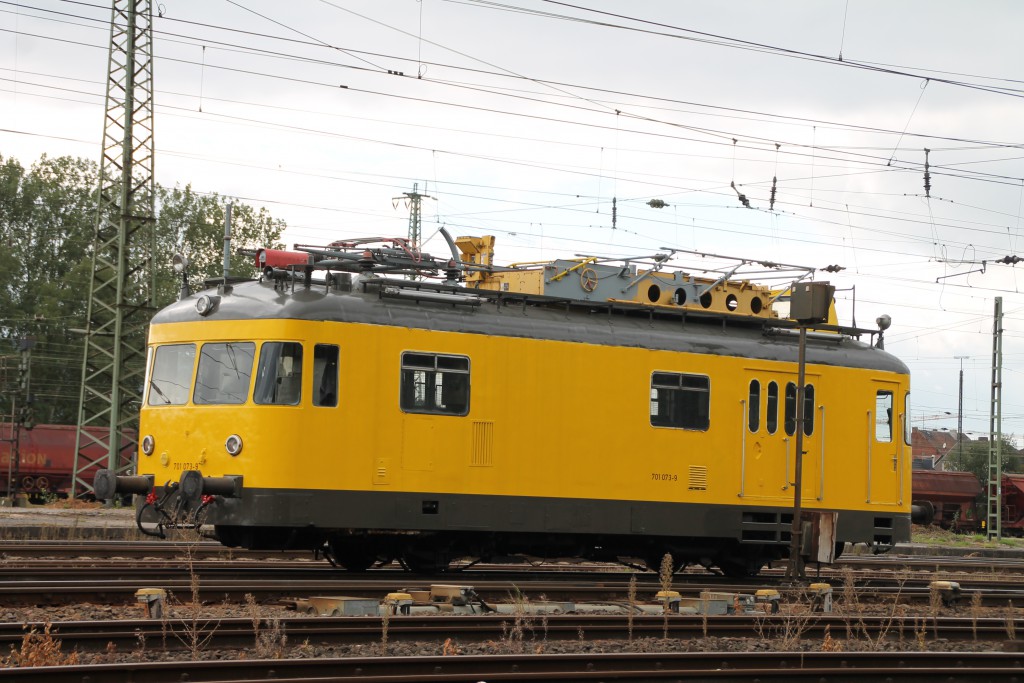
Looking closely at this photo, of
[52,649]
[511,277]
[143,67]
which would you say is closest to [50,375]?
[143,67]

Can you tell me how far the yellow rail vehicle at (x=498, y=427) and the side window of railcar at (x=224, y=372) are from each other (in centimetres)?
2

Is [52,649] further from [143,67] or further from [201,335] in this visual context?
[143,67]

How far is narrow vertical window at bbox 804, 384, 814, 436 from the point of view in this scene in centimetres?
1803

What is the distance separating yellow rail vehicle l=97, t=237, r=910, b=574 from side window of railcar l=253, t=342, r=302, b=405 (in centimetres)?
2

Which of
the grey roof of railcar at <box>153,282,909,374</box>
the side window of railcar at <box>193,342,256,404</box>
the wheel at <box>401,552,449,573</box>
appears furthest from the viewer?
the wheel at <box>401,552,449,573</box>

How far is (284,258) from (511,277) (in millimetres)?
3968

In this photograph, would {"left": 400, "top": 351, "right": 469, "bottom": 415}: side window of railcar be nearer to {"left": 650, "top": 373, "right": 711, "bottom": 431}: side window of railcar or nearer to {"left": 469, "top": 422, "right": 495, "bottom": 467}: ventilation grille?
{"left": 469, "top": 422, "right": 495, "bottom": 467}: ventilation grille

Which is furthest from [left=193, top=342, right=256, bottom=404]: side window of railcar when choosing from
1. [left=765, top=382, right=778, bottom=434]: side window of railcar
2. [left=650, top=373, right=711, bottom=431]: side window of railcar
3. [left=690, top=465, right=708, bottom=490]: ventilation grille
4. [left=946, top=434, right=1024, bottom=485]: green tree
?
[left=946, top=434, right=1024, bottom=485]: green tree

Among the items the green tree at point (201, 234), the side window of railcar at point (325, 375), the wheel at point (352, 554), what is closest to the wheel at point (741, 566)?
the wheel at point (352, 554)

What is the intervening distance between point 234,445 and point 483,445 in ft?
9.95

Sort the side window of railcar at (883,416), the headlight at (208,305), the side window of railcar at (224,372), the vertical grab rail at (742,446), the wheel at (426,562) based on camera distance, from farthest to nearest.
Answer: the side window of railcar at (883,416) → the vertical grab rail at (742,446) → the wheel at (426,562) → the headlight at (208,305) → the side window of railcar at (224,372)

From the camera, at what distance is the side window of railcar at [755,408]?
17.7 meters

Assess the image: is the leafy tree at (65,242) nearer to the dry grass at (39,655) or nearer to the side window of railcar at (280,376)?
the side window of railcar at (280,376)

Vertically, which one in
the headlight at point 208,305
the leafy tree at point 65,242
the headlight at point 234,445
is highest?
the leafy tree at point 65,242
